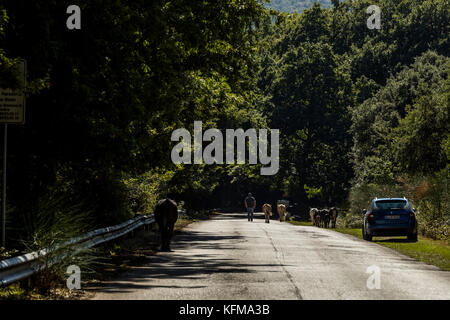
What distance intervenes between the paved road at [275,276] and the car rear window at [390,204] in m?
5.05

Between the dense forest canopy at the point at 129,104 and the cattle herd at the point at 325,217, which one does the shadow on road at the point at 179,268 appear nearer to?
the dense forest canopy at the point at 129,104

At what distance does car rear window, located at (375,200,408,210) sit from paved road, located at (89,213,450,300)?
16.6 ft

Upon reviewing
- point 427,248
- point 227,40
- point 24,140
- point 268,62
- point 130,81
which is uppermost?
point 268,62

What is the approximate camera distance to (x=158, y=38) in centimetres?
1905

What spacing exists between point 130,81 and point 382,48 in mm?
66025

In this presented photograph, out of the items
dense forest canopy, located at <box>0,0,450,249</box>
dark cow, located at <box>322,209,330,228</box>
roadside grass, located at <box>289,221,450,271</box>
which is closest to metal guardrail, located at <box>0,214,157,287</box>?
dense forest canopy, located at <box>0,0,450,249</box>

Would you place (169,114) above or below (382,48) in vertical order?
below

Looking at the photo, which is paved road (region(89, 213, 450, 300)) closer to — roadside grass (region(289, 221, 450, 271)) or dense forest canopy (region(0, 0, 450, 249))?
roadside grass (region(289, 221, 450, 271))

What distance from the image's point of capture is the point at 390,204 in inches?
1086

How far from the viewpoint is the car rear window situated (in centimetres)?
2722

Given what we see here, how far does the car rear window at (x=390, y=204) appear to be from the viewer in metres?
27.2

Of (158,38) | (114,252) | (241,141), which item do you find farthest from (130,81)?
(241,141)

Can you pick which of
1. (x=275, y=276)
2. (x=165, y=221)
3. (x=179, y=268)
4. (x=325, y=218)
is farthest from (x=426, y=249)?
(x=325, y=218)
